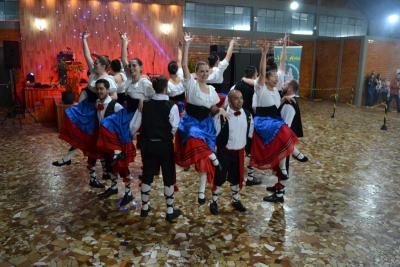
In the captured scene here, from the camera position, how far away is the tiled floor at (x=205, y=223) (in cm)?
314

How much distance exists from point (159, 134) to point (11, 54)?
7665 millimetres

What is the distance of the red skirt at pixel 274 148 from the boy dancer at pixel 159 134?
3.53 ft

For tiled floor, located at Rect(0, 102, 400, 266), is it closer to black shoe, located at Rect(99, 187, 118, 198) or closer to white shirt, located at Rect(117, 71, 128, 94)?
black shoe, located at Rect(99, 187, 118, 198)

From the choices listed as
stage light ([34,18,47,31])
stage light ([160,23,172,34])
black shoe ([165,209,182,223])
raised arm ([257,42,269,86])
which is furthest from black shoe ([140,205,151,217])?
stage light ([160,23,172,34])

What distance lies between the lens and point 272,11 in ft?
52.9

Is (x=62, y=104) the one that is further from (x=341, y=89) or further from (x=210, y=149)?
(x=341, y=89)

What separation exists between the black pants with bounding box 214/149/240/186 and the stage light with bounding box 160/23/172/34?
33.4ft

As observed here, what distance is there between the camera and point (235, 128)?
3.76 m

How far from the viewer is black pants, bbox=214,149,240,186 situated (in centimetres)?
384

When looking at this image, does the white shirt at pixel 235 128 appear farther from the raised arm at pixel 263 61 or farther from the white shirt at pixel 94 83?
the white shirt at pixel 94 83

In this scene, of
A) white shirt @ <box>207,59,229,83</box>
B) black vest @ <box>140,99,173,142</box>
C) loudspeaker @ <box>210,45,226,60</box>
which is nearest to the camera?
black vest @ <box>140,99,173,142</box>

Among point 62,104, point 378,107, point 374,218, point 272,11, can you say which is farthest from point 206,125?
point 272,11

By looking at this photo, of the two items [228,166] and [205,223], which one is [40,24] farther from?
[205,223]

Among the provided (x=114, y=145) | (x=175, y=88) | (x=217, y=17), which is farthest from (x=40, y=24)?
(x=114, y=145)
